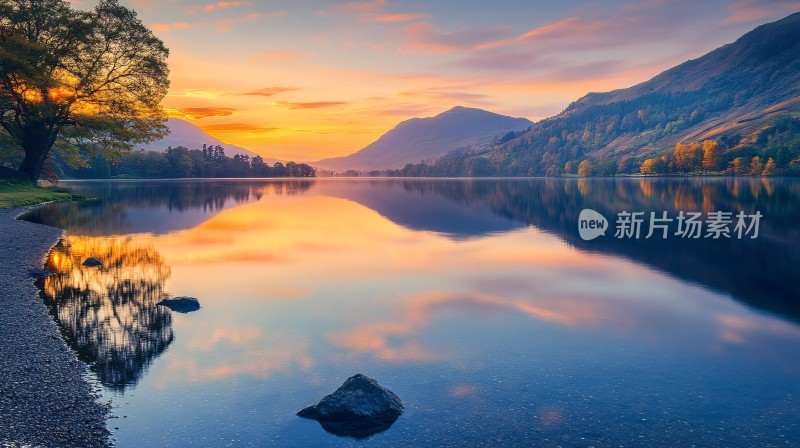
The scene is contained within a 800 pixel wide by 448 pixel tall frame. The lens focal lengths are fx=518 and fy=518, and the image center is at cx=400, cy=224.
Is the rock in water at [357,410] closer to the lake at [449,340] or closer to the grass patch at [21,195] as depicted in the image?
the lake at [449,340]

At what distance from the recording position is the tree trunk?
82.9 m

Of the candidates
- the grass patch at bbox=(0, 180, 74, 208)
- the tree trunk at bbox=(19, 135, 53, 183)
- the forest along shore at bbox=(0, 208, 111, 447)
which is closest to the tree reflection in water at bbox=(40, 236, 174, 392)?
the forest along shore at bbox=(0, 208, 111, 447)

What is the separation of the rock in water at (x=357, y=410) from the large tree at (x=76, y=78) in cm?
7773

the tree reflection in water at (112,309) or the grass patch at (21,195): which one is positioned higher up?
the grass patch at (21,195)

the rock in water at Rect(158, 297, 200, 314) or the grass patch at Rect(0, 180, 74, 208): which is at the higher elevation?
the grass patch at Rect(0, 180, 74, 208)

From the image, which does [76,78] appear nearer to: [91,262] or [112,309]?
[91,262]

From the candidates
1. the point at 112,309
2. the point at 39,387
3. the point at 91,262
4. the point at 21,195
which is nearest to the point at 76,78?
the point at 21,195

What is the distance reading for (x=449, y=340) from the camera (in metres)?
22.3

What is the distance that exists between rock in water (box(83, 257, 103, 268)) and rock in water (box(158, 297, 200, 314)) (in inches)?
492

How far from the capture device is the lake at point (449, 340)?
1477cm

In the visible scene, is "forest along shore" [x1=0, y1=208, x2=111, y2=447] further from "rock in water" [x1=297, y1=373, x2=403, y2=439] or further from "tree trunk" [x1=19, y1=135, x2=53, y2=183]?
"tree trunk" [x1=19, y1=135, x2=53, y2=183]

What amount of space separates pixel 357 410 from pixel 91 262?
2957 centimetres

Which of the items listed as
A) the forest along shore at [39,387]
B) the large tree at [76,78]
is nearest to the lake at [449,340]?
the forest along shore at [39,387]

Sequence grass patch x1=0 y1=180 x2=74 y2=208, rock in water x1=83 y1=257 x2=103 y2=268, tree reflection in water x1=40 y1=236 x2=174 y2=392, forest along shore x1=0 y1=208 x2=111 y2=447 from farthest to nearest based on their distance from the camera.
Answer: grass patch x1=0 y1=180 x2=74 y2=208 → rock in water x1=83 y1=257 x2=103 y2=268 → tree reflection in water x1=40 y1=236 x2=174 y2=392 → forest along shore x1=0 y1=208 x2=111 y2=447
